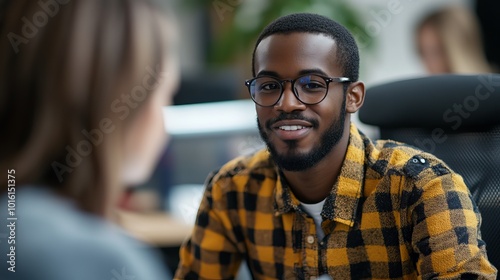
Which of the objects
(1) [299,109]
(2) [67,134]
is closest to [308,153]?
(1) [299,109]

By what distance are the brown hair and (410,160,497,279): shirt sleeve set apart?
1.74ft

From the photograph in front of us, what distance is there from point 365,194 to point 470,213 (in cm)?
17

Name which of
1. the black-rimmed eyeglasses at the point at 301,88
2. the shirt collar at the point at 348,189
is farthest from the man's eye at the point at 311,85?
the shirt collar at the point at 348,189

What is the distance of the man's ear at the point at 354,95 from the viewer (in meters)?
1.13

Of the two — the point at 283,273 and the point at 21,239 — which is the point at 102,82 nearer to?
the point at 21,239

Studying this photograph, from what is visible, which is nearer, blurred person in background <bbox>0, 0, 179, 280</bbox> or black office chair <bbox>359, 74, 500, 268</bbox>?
blurred person in background <bbox>0, 0, 179, 280</bbox>

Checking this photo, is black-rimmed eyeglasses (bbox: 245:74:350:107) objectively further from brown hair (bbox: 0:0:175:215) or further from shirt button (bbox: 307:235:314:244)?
brown hair (bbox: 0:0:175:215)

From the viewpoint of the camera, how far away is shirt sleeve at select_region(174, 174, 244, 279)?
1272mm

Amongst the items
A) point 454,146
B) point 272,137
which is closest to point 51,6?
point 272,137

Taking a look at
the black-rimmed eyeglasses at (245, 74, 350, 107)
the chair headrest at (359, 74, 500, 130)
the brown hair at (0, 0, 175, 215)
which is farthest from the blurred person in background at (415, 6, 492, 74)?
the brown hair at (0, 0, 175, 215)

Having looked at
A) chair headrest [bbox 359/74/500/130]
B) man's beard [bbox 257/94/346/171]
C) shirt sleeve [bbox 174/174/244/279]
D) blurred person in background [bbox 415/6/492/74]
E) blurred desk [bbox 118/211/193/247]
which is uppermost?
blurred person in background [bbox 415/6/492/74]

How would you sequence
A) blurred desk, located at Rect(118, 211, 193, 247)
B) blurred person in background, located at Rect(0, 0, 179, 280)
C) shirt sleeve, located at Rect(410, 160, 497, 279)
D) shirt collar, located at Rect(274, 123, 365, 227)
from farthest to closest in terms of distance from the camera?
1. blurred desk, located at Rect(118, 211, 193, 247)
2. shirt collar, located at Rect(274, 123, 365, 227)
3. shirt sleeve, located at Rect(410, 160, 497, 279)
4. blurred person in background, located at Rect(0, 0, 179, 280)

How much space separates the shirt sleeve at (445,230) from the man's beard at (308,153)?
0.15m

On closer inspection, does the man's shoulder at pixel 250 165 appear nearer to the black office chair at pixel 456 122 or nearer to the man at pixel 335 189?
the man at pixel 335 189
